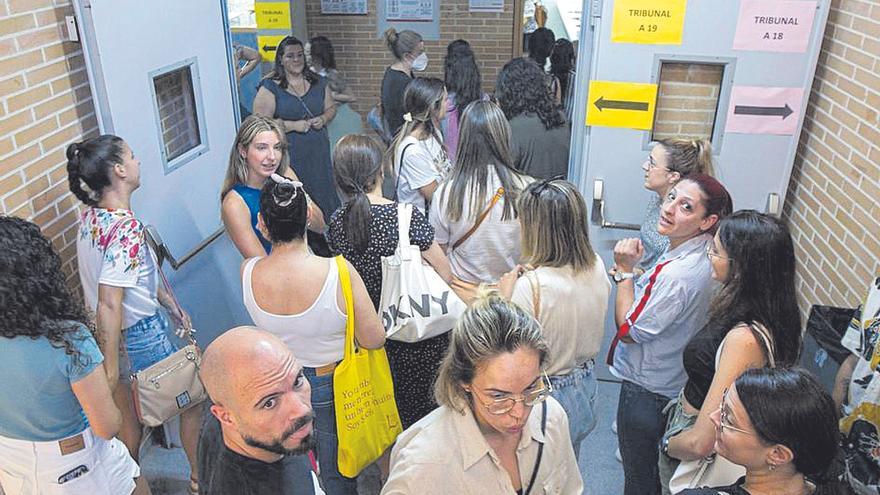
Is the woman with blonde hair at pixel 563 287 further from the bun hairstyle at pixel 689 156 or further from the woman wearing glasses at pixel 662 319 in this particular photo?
the bun hairstyle at pixel 689 156

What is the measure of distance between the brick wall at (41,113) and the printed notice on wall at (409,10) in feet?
17.0

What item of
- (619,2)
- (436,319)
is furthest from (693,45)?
(436,319)

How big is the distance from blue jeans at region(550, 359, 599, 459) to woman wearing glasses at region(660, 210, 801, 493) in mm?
378

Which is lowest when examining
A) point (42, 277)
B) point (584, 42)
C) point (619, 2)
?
point (42, 277)

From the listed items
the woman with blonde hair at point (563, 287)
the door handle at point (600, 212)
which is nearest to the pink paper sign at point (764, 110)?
the door handle at point (600, 212)

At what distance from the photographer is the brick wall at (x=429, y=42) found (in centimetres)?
746

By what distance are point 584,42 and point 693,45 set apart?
529 mm

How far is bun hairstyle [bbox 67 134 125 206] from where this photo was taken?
97.9 inches

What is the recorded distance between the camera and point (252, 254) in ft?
9.45

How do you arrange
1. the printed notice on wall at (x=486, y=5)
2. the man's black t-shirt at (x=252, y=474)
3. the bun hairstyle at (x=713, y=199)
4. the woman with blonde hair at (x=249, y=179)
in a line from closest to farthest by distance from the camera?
the man's black t-shirt at (x=252, y=474) < the bun hairstyle at (x=713, y=199) < the woman with blonde hair at (x=249, y=179) < the printed notice on wall at (x=486, y=5)

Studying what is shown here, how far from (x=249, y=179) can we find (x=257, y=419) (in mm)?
1706

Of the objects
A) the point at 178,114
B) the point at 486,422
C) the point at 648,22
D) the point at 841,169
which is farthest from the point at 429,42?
the point at 486,422

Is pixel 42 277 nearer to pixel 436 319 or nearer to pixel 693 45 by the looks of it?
pixel 436 319

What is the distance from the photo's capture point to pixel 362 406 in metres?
2.54
